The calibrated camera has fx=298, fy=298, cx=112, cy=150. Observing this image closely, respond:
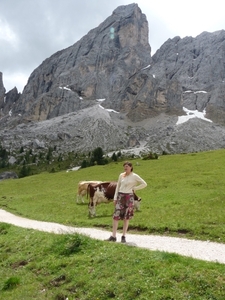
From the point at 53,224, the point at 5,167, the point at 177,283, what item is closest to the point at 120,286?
the point at 177,283

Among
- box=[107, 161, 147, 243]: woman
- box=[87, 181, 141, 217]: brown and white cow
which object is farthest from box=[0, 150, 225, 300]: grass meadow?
box=[87, 181, 141, 217]: brown and white cow

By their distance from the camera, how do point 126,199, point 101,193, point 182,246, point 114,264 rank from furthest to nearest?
point 101,193
point 126,199
point 182,246
point 114,264

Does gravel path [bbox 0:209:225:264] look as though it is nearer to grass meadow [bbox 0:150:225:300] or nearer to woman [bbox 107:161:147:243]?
grass meadow [bbox 0:150:225:300]

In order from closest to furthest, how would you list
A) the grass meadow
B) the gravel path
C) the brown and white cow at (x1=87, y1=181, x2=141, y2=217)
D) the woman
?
the grass meadow, the gravel path, the woman, the brown and white cow at (x1=87, y1=181, x2=141, y2=217)

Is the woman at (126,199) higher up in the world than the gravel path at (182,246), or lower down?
higher up

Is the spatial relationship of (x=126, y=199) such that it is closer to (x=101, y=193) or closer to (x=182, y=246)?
(x=182, y=246)

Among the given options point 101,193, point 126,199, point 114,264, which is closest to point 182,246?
point 126,199

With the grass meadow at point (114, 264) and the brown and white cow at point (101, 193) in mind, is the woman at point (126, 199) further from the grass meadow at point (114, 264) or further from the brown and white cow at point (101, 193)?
the brown and white cow at point (101, 193)

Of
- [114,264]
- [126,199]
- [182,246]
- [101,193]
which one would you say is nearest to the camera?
[114,264]

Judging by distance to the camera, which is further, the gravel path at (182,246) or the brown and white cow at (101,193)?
the brown and white cow at (101,193)

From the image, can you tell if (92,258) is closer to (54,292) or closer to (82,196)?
(54,292)

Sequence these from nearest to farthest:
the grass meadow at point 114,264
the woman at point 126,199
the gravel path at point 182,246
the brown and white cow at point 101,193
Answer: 1. the grass meadow at point 114,264
2. the gravel path at point 182,246
3. the woman at point 126,199
4. the brown and white cow at point 101,193

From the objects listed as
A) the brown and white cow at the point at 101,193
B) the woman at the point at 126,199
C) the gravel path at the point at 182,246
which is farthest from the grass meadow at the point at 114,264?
the brown and white cow at the point at 101,193

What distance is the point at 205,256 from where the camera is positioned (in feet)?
40.2
